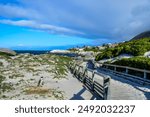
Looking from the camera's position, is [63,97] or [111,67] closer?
[63,97]

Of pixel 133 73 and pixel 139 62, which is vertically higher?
pixel 139 62

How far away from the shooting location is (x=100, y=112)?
8.15 meters

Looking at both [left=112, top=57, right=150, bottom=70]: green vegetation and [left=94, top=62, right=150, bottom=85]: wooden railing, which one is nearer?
[left=94, top=62, right=150, bottom=85]: wooden railing

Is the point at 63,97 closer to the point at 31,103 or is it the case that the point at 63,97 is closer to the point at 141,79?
the point at 141,79

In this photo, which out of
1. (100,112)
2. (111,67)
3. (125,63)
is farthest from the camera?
(111,67)

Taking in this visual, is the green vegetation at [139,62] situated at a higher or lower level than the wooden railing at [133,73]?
higher

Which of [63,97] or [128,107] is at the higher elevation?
[128,107]

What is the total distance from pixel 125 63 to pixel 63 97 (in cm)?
1077

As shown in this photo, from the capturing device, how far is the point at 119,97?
47.3 feet

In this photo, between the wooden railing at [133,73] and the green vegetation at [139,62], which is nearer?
the wooden railing at [133,73]

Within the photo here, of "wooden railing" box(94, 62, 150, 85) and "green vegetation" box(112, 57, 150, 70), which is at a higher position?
"green vegetation" box(112, 57, 150, 70)

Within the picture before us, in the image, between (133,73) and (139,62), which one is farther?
(139,62)

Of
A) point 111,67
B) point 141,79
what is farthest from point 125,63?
point 141,79

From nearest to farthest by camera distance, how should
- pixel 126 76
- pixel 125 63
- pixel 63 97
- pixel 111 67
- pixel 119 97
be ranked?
1. pixel 119 97
2. pixel 63 97
3. pixel 126 76
4. pixel 125 63
5. pixel 111 67
